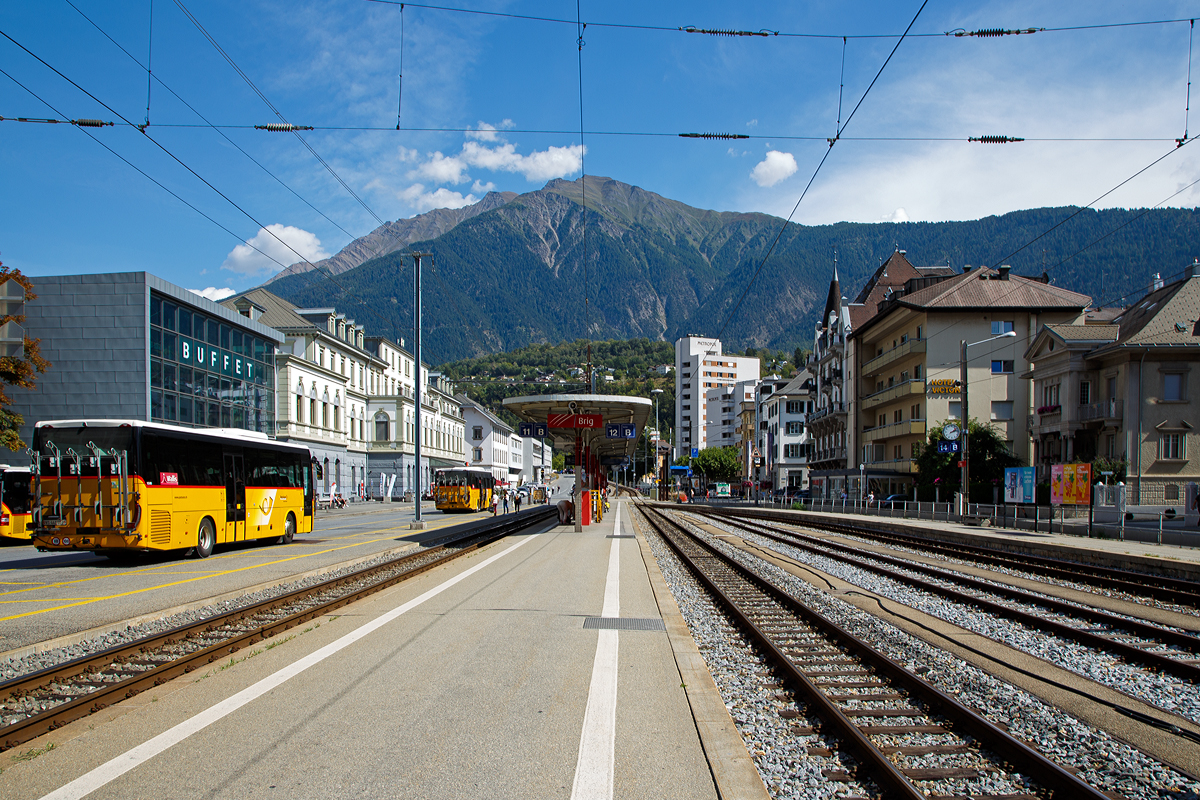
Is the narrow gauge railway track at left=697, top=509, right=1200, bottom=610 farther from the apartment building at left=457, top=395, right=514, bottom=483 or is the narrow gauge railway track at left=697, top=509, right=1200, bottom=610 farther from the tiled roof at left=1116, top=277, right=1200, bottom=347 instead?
the apartment building at left=457, top=395, right=514, bottom=483

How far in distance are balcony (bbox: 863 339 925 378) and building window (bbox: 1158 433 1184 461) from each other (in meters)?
16.1

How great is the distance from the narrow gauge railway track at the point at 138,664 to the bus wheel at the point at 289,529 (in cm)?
1124

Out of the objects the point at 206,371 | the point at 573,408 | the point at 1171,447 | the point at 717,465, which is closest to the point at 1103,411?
the point at 1171,447

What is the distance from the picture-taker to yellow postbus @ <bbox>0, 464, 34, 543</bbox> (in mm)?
22891

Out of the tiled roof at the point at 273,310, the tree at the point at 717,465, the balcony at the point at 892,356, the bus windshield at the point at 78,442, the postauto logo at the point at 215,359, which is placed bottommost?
the tree at the point at 717,465

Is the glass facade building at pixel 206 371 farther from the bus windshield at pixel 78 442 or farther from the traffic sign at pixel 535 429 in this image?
the bus windshield at pixel 78 442

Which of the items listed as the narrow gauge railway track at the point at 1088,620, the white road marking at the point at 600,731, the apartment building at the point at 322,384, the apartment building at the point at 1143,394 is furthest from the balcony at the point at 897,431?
the white road marking at the point at 600,731

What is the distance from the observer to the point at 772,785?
182 inches

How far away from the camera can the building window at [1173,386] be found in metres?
39.5

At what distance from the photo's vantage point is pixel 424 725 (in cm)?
561

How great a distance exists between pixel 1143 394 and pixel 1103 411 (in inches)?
78.4

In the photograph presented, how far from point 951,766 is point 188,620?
909 cm

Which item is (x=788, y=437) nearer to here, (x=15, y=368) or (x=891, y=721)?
(x=15, y=368)

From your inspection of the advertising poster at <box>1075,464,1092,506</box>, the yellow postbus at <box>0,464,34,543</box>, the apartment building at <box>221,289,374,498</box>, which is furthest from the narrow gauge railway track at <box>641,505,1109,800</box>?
the apartment building at <box>221,289,374,498</box>
